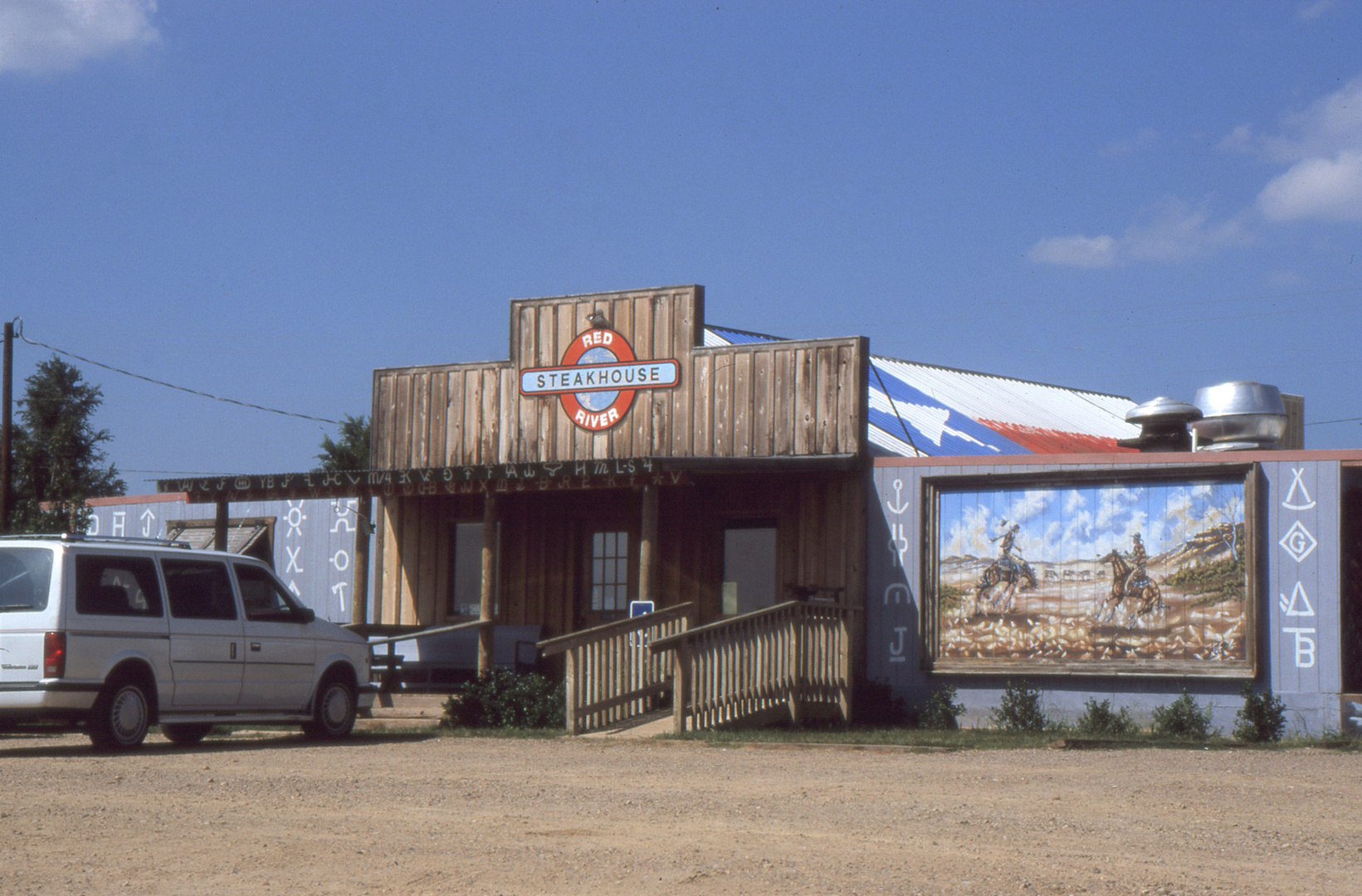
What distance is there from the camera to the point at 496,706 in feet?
54.6

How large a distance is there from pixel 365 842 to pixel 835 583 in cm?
1084

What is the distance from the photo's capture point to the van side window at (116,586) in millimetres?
12828

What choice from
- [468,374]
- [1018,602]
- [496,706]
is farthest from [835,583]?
[468,374]

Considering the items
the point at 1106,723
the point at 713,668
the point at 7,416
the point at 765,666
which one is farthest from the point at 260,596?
the point at 7,416

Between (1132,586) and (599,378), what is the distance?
6.96 metres

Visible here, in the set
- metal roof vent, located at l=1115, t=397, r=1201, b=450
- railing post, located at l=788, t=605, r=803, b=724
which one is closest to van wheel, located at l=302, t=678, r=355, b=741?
railing post, located at l=788, t=605, r=803, b=724

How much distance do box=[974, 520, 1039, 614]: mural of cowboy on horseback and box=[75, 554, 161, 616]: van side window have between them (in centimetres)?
841

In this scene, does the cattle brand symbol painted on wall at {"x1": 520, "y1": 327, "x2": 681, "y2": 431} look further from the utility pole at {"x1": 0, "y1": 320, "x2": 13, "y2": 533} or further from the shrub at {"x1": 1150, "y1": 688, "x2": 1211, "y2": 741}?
the utility pole at {"x1": 0, "y1": 320, "x2": 13, "y2": 533}

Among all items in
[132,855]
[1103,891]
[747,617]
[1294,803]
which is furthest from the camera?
[747,617]

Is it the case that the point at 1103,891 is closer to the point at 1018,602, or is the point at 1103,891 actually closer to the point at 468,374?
the point at 1018,602

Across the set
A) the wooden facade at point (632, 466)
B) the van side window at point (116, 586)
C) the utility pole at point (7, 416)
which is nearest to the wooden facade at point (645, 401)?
the wooden facade at point (632, 466)

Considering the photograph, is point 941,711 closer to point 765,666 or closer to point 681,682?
point 765,666

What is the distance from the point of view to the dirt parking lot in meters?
6.67

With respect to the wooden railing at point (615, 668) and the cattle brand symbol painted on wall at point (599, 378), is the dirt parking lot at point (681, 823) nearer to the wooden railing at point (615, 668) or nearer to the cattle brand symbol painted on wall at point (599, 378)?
the wooden railing at point (615, 668)
